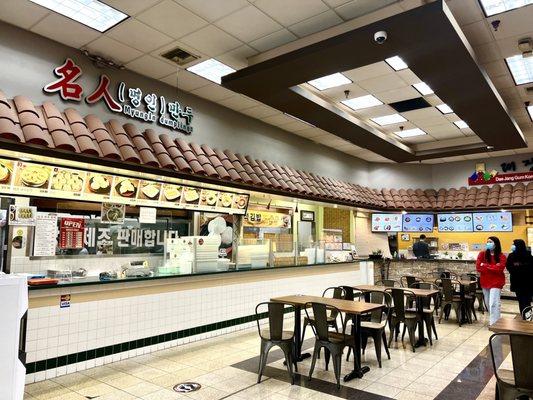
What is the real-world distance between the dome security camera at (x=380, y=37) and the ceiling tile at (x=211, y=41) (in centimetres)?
211

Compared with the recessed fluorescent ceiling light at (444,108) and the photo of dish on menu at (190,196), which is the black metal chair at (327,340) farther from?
the recessed fluorescent ceiling light at (444,108)

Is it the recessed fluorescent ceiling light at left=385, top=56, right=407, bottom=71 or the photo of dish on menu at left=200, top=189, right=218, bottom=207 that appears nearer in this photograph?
the recessed fluorescent ceiling light at left=385, top=56, right=407, bottom=71

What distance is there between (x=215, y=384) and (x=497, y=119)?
6.98m

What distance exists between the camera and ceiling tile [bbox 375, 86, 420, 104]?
7422 millimetres

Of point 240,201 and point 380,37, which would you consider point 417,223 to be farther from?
point 380,37

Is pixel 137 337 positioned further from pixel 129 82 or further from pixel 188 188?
pixel 129 82

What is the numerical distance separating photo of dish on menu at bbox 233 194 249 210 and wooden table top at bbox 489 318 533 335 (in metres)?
5.55

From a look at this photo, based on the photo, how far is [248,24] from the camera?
5266 mm

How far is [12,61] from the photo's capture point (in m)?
5.31

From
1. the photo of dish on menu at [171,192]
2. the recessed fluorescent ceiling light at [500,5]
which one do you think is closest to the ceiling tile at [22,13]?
the photo of dish on menu at [171,192]

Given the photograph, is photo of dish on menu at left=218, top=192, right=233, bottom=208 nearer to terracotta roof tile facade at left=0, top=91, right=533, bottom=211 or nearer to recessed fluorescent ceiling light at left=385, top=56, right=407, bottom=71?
terracotta roof tile facade at left=0, top=91, right=533, bottom=211

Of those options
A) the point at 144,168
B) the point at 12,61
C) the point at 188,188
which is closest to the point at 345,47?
the point at 144,168

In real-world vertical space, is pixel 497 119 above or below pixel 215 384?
above

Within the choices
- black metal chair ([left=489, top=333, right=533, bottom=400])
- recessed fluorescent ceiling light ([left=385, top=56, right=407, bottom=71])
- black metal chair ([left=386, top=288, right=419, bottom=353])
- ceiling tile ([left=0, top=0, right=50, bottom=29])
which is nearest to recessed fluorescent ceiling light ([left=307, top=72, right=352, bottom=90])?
recessed fluorescent ceiling light ([left=385, top=56, right=407, bottom=71])
